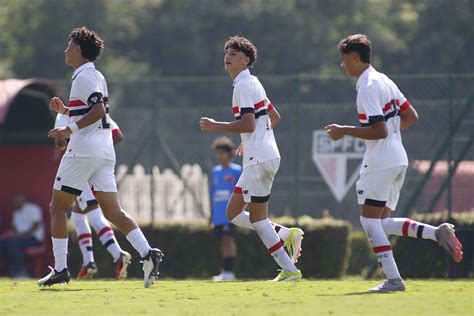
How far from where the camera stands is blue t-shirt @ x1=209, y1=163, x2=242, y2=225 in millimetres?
19284

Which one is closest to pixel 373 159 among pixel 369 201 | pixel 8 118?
pixel 369 201

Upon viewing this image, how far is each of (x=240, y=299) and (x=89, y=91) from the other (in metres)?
2.58

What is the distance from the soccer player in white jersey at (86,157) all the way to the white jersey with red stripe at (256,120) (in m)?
1.28

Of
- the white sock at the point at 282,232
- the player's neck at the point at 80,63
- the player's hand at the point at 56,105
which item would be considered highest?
the player's neck at the point at 80,63

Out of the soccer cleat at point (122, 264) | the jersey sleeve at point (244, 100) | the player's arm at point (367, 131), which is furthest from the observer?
the soccer cleat at point (122, 264)

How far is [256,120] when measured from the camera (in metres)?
13.1

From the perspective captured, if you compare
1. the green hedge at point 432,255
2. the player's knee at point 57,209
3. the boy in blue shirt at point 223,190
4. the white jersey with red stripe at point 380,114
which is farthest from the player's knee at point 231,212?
the green hedge at point 432,255

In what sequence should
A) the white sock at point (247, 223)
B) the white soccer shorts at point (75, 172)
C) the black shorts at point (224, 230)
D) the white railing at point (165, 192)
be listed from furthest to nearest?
1. the white railing at point (165, 192)
2. the black shorts at point (224, 230)
3. the white sock at point (247, 223)
4. the white soccer shorts at point (75, 172)

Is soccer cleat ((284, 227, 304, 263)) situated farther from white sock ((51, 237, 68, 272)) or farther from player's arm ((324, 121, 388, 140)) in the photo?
white sock ((51, 237, 68, 272))

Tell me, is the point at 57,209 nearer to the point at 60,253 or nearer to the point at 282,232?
the point at 60,253

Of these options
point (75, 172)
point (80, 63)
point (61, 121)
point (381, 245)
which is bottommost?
point (381, 245)

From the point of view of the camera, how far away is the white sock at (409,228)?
470 inches

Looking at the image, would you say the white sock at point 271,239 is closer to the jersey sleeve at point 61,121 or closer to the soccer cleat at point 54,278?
the soccer cleat at point 54,278

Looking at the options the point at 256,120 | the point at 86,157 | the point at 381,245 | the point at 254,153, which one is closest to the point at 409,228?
the point at 381,245
